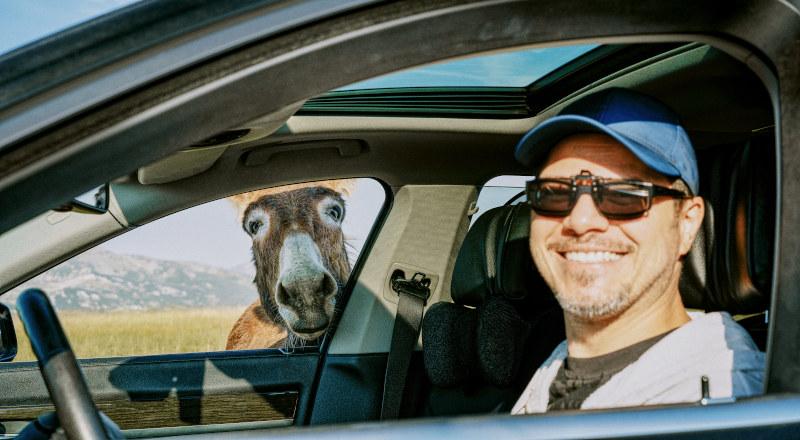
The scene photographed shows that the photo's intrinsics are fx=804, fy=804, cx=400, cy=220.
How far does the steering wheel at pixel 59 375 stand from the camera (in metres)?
1.16

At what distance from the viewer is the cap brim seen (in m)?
1.76

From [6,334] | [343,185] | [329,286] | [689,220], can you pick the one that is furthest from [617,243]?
[329,286]

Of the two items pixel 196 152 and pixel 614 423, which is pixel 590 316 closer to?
pixel 614 423

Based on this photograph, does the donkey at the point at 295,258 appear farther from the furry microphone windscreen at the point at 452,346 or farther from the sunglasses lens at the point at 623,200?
the sunglasses lens at the point at 623,200

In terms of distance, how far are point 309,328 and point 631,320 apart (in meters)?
1.76

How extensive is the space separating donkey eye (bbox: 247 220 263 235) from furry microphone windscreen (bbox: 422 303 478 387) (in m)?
1.13

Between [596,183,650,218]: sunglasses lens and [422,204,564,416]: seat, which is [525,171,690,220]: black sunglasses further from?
[422,204,564,416]: seat

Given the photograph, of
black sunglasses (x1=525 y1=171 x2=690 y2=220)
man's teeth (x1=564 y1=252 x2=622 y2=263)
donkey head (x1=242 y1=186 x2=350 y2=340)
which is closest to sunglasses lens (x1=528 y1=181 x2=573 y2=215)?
black sunglasses (x1=525 y1=171 x2=690 y2=220)

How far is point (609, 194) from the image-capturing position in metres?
1.80

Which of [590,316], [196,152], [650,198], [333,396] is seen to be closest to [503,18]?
[650,198]

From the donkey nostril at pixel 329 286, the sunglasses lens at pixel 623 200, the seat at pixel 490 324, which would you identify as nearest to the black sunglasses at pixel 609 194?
the sunglasses lens at pixel 623 200

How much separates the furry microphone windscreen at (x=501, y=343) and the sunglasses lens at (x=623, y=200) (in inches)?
37.1

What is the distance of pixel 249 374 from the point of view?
3.16 meters

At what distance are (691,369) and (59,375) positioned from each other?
1143 millimetres
